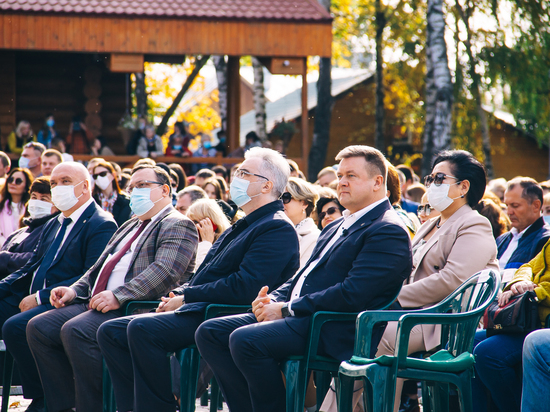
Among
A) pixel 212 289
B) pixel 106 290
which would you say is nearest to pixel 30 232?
pixel 106 290

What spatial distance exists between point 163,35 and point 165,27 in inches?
6.6

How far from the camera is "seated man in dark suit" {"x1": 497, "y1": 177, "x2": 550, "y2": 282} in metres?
5.84

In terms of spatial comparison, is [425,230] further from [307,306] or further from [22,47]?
[22,47]

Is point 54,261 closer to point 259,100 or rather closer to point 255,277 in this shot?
point 255,277

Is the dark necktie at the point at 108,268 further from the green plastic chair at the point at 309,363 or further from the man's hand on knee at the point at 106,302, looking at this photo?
the green plastic chair at the point at 309,363

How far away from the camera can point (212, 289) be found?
195 inches

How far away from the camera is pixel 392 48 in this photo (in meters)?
29.6

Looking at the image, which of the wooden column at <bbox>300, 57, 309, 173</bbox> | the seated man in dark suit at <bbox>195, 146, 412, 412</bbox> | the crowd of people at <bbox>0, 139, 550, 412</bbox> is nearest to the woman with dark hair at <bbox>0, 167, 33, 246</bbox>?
the crowd of people at <bbox>0, 139, 550, 412</bbox>

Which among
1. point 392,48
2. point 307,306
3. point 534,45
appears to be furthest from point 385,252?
point 392,48

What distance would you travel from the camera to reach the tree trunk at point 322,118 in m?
23.5

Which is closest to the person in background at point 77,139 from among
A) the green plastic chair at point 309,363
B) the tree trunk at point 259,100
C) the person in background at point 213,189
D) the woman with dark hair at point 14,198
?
the tree trunk at point 259,100

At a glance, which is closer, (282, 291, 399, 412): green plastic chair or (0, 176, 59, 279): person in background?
(282, 291, 399, 412): green plastic chair

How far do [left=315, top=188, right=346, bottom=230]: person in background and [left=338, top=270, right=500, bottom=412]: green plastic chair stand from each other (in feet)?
8.03

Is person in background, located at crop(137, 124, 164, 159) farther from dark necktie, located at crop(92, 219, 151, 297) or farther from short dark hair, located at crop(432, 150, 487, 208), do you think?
short dark hair, located at crop(432, 150, 487, 208)
